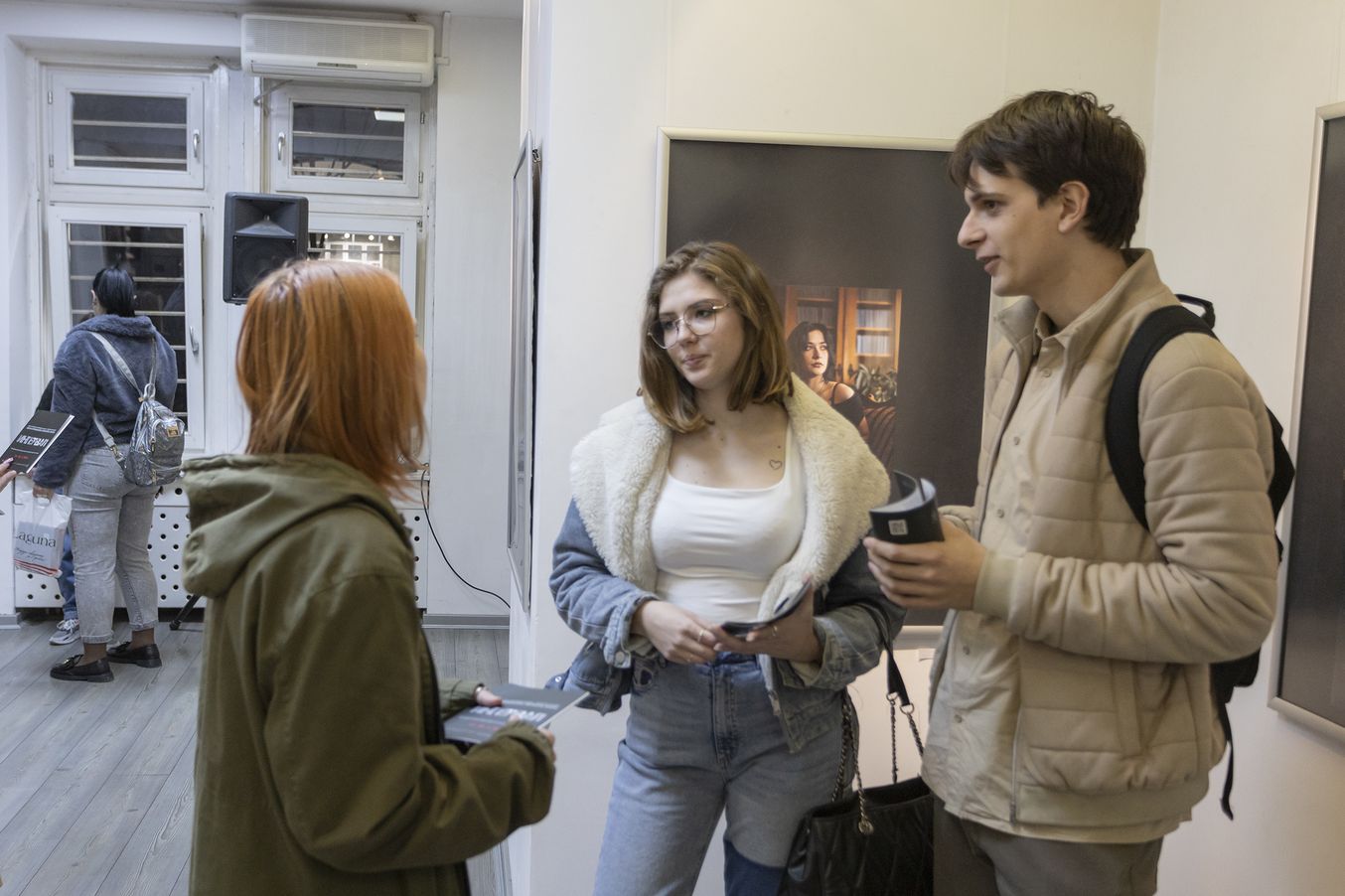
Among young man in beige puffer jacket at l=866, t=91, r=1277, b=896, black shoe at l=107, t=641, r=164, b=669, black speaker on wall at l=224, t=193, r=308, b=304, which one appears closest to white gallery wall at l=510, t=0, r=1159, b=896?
young man in beige puffer jacket at l=866, t=91, r=1277, b=896

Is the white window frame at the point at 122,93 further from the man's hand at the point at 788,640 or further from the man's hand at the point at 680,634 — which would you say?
the man's hand at the point at 788,640

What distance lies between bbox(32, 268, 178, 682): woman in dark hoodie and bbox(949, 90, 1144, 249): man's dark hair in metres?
4.81

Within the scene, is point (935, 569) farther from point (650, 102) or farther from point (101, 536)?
point (101, 536)

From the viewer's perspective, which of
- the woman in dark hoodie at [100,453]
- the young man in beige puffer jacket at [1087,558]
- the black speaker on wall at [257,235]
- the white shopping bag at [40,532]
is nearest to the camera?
the young man in beige puffer jacket at [1087,558]

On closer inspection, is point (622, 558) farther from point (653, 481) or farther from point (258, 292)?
point (258, 292)

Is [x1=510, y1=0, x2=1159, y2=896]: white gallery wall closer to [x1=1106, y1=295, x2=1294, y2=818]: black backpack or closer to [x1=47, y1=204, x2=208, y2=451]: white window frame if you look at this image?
[x1=1106, y1=295, x2=1294, y2=818]: black backpack

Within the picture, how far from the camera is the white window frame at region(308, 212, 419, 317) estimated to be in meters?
6.36

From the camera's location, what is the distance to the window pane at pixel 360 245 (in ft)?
20.9

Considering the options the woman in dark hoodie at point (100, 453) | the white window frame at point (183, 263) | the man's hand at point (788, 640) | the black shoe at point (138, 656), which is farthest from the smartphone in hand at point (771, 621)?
the white window frame at point (183, 263)

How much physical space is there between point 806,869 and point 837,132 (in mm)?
1589

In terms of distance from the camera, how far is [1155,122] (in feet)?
8.43

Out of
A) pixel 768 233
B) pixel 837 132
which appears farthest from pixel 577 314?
pixel 837 132

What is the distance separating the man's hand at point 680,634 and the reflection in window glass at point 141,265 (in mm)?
5469

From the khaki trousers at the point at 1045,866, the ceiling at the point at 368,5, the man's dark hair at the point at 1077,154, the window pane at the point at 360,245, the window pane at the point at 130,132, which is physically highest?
the ceiling at the point at 368,5
